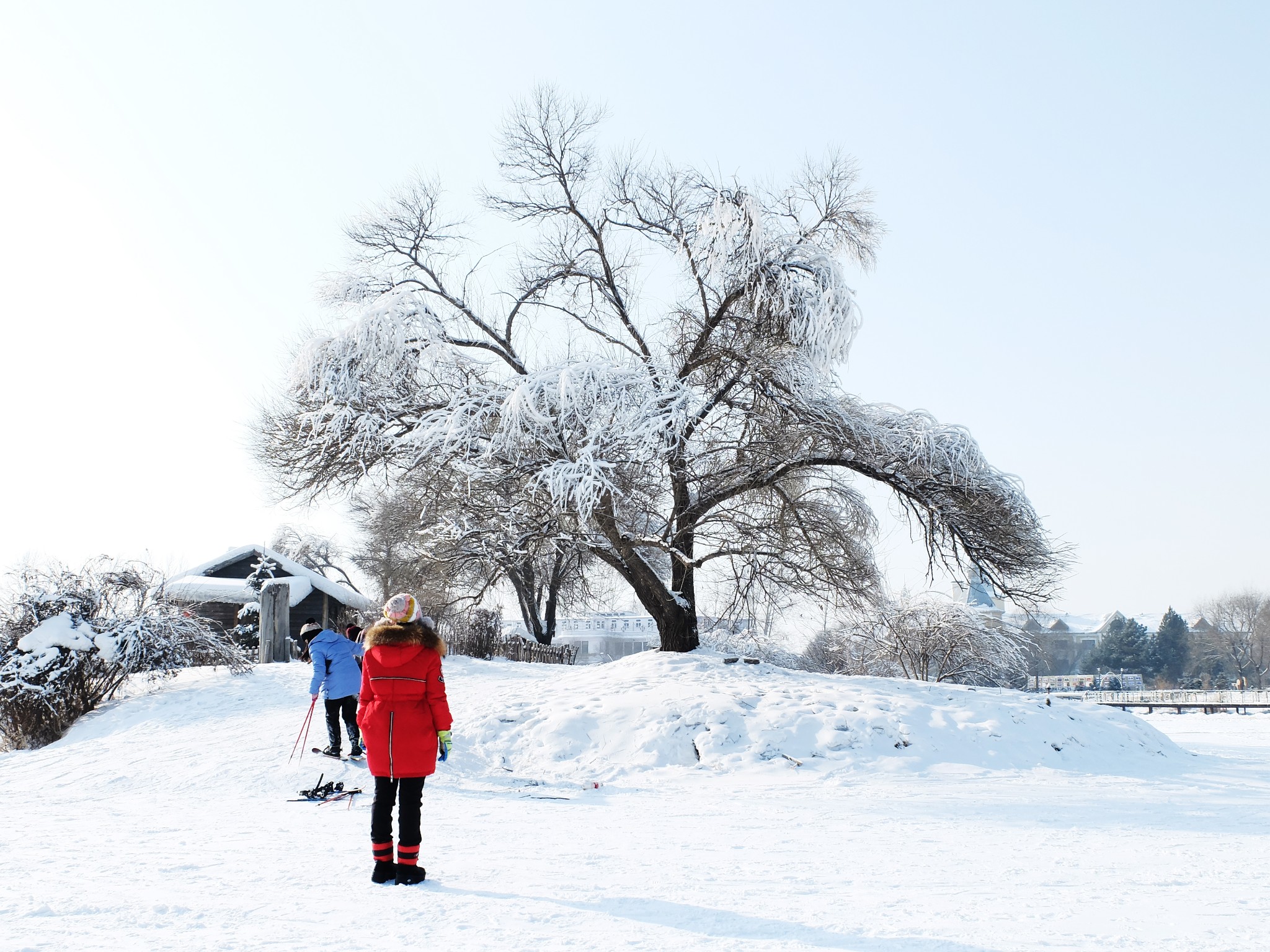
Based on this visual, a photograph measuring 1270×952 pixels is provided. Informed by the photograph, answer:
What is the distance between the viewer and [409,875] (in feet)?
16.1

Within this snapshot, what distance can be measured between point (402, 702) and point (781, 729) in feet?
20.8

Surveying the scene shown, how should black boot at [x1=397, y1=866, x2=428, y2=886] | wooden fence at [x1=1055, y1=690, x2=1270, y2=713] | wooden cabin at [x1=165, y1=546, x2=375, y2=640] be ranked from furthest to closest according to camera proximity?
1. wooden fence at [x1=1055, y1=690, x2=1270, y2=713]
2. wooden cabin at [x1=165, y1=546, x2=375, y2=640]
3. black boot at [x1=397, y1=866, x2=428, y2=886]

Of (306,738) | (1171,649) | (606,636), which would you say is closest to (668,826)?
(306,738)

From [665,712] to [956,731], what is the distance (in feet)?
10.9

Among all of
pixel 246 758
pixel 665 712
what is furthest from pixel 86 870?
pixel 665 712

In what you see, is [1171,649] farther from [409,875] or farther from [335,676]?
[409,875]

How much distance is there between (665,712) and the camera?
1099 cm

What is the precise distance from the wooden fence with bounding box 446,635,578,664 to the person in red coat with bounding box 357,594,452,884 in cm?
1491

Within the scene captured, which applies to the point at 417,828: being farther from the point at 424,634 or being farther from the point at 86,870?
the point at 86,870

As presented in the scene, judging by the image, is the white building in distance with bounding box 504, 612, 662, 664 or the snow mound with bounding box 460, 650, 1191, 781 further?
the white building in distance with bounding box 504, 612, 662, 664

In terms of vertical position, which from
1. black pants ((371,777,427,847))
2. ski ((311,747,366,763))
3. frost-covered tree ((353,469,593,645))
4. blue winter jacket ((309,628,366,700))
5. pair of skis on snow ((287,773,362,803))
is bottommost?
pair of skis on snow ((287,773,362,803))

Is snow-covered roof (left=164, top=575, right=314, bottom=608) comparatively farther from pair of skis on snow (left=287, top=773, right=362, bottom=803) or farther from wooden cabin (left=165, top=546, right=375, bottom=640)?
pair of skis on snow (left=287, top=773, right=362, bottom=803)

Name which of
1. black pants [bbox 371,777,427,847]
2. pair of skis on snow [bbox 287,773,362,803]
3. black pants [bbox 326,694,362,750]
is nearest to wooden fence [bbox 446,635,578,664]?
black pants [bbox 326,694,362,750]

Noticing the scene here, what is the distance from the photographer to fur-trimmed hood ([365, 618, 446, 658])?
17.5ft
